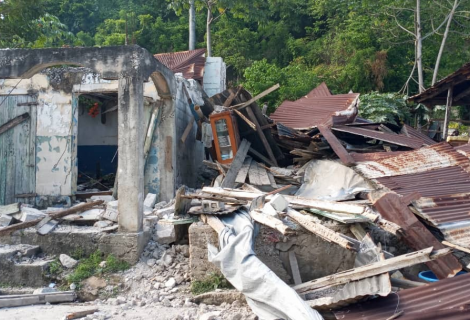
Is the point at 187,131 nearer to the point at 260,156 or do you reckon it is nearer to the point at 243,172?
the point at 260,156

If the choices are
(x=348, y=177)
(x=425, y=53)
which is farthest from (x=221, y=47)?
(x=348, y=177)

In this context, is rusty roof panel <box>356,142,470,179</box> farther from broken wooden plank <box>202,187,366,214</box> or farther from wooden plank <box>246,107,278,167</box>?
wooden plank <box>246,107,278,167</box>

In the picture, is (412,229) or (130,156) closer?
(412,229)

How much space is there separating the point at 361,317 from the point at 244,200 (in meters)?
2.65

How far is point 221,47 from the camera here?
2425 centimetres

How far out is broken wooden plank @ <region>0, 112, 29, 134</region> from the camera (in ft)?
34.3

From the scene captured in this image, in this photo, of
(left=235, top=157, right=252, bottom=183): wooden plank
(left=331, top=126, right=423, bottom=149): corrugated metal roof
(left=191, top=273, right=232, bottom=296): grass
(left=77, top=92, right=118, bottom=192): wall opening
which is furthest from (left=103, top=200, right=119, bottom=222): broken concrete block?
(left=77, top=92, right=118, bottom=192): wall opening

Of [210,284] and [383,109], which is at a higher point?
[383,109]

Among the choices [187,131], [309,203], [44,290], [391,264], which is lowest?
[44,290]

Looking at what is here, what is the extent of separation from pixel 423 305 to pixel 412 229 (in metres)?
1.45

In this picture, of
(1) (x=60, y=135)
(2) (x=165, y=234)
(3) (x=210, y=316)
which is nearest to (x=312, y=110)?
(1) (x=60, y=135)

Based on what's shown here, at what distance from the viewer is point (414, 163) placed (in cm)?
789

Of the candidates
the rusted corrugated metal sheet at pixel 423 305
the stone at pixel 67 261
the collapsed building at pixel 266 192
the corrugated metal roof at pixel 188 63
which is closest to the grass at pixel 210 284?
the collapsed building at pixel 266 192

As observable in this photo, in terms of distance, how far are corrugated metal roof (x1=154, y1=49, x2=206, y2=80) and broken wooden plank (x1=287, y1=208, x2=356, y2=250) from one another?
35.7 ft
